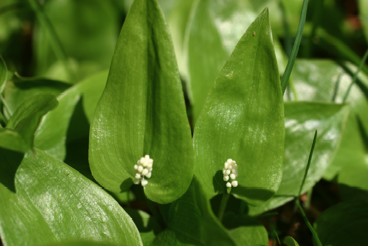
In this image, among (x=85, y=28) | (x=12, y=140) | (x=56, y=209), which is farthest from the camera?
(x=85, y=28)

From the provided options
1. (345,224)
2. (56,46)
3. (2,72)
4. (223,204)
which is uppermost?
(2,72)

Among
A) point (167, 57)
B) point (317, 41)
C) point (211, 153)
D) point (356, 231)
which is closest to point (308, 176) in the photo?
point (356, 231)

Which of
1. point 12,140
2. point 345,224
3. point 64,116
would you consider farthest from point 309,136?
point 12,140

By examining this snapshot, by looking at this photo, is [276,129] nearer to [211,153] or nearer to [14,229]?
[211,153]

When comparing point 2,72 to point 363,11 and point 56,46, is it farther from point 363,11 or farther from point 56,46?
point 363,11

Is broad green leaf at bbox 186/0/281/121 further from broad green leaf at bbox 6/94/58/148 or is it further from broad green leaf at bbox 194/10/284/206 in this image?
broad green leaf at bbox 6/94/58/148

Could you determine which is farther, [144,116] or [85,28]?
[85,28]

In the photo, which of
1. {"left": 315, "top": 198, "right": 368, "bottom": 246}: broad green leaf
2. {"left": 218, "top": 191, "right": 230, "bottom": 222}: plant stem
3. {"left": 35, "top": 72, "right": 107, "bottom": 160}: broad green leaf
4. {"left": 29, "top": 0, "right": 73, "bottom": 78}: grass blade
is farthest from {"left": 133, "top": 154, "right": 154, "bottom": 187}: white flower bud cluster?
{"left": 29, "top": 0, "right": 73, "bottom": 78}: grass blade
